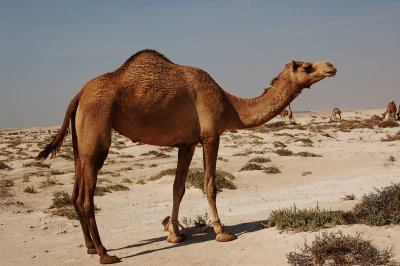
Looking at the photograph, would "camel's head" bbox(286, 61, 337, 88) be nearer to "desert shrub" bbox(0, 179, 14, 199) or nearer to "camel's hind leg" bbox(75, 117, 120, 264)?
"camel's hind leg" bbox(75, 117, 120, 264)

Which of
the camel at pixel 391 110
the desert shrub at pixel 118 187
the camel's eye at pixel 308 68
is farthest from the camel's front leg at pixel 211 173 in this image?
the camel at pixel 391 110

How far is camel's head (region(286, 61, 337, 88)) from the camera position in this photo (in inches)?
299

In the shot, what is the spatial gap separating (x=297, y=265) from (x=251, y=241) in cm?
155

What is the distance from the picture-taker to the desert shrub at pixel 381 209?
21.4 feet

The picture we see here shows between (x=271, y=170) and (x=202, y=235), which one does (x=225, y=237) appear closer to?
(x=202, y=235)

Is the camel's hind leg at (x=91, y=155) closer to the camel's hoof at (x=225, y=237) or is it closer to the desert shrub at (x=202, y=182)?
the camel's hoof at (x=225, y=237)

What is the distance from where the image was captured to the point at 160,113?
7.23 metres

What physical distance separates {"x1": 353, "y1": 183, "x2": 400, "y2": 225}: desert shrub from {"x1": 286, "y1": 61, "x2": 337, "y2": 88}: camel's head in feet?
7.11

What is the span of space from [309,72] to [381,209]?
8.48 ft

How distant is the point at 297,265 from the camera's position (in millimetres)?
5617

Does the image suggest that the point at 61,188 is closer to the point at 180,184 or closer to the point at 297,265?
the point at 180,184

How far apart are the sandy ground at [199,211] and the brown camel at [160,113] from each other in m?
0.61

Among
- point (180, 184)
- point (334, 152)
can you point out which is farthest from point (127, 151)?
point (180, 184)

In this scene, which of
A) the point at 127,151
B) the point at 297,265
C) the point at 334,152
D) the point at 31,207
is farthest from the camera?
the point at 127,151
